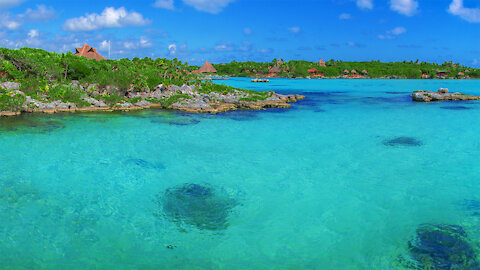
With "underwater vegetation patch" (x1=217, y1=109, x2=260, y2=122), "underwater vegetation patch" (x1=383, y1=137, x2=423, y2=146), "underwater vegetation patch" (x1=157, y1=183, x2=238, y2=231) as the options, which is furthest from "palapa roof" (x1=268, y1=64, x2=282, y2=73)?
"underwater vegetation patch" (x1=157, y1=183, x2=238, y2=231)

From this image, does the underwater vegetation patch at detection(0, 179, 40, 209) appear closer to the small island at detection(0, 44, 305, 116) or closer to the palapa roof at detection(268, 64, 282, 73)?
the small island at detection(0, 44, 305, 116)

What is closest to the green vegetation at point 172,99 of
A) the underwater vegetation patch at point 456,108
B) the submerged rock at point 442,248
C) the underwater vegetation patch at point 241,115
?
the underwater vegetation patch at point 241,115

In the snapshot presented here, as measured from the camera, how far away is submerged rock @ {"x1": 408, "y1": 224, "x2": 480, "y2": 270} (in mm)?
7177

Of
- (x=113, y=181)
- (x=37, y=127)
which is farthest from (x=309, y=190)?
(x=37, y=127)

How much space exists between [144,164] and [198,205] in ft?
17.6

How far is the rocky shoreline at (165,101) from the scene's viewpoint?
26.1m

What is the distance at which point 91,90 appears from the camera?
98.7 feet

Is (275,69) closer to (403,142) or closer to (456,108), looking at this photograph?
(456,108)

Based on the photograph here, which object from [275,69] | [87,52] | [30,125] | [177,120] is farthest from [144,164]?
[275,69]

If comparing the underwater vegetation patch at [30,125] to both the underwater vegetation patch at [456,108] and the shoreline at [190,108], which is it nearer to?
the shoreline at [190,108]

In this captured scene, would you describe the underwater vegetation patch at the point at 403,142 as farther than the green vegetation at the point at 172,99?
No

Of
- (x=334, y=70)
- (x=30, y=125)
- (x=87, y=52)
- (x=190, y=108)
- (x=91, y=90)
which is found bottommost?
(x=30, y=125)

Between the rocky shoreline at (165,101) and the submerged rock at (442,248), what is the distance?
22358 mm

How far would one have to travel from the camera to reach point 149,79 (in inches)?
1344
